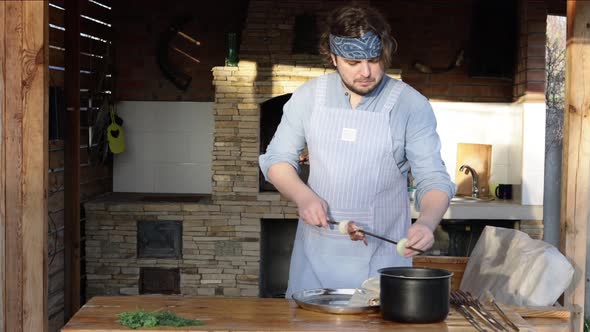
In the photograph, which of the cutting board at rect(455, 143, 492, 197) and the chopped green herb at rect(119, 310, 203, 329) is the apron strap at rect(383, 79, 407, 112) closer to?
the chopped green herb at rect(119, 310, 203, 329)

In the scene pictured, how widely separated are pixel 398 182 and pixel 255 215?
3.89 metres

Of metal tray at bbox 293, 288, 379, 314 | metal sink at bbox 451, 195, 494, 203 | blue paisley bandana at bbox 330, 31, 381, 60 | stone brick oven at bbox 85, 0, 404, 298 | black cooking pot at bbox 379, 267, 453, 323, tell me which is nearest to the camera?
black cooking pot at bbox 379, 267, 453, 323

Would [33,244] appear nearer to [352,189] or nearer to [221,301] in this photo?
[221,301]

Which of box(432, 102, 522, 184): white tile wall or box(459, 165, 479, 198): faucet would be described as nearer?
box(459, 165, 479, 198): faucet

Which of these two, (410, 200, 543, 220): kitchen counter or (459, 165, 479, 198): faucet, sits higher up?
(459, 165, 479, 198): faucet

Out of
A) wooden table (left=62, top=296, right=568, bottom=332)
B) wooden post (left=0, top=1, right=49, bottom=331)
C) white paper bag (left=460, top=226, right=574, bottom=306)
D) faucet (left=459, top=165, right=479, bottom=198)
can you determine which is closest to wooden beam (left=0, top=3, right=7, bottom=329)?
wooden post (left=0, top=1, right=49, bottom=331)

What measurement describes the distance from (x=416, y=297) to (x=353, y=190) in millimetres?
917

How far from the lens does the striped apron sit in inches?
145

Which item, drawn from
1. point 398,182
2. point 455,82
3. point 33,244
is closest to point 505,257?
point 398,182

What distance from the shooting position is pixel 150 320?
291 centimetres

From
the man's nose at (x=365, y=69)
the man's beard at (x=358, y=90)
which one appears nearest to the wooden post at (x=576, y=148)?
the man's beard at (x=358, y=90)

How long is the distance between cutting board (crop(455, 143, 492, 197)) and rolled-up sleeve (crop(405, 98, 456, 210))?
465 centimetres

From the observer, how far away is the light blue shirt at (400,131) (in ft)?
11.5

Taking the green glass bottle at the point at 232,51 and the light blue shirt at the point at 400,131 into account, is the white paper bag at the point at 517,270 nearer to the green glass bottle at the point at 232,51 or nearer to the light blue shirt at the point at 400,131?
the light blue shirt at the point at 400,131
